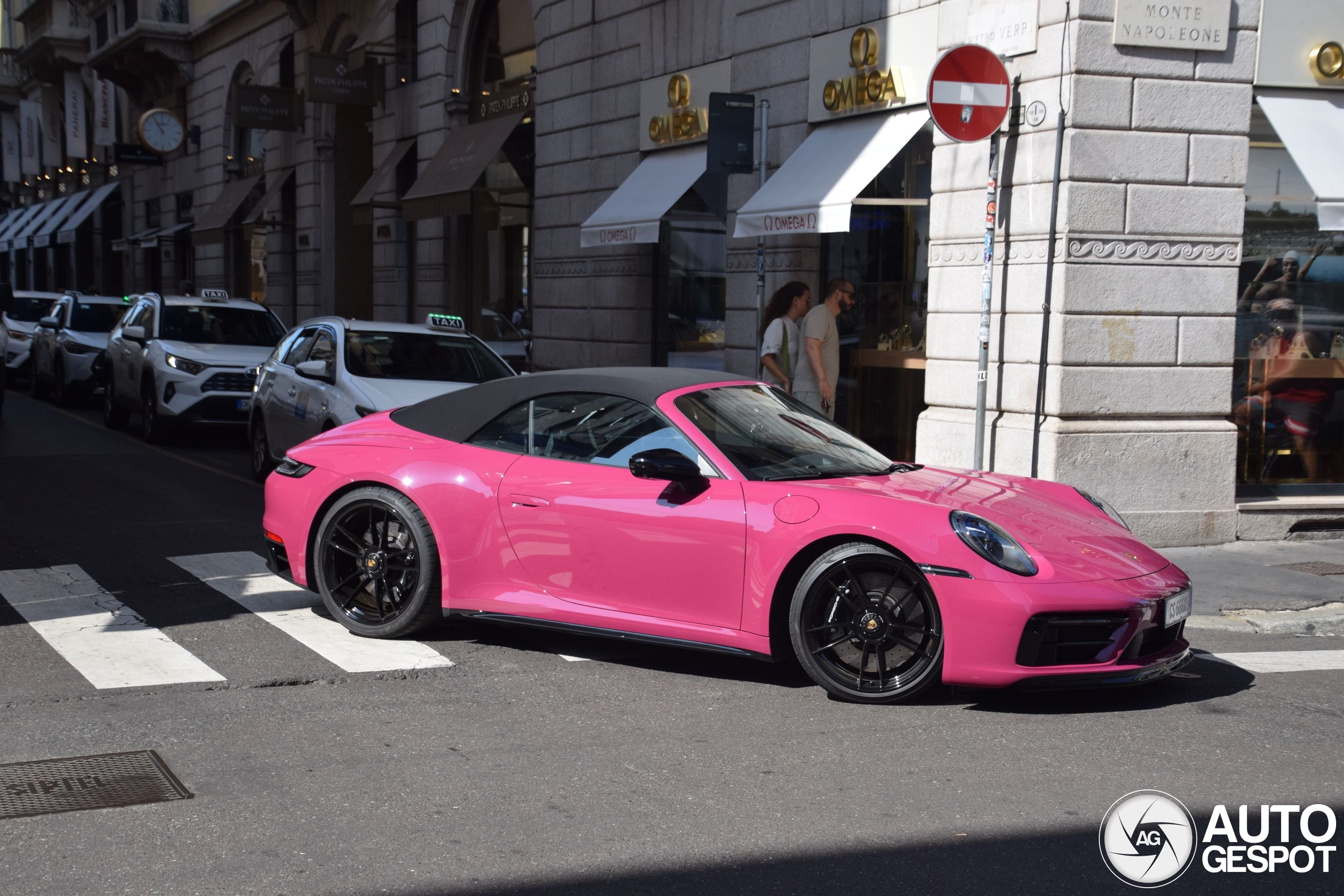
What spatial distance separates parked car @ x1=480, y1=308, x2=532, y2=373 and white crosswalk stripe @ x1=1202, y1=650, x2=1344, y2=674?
13.2 metres

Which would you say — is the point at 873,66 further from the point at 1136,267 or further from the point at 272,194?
the point at 272,194

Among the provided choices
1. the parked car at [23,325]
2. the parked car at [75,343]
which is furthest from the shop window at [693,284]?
the parked car at [23,325]

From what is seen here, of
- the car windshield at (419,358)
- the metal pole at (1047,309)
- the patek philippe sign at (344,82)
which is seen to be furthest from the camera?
the patek philippe sign at (344,82)

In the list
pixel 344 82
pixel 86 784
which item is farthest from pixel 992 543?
pixel 344 82

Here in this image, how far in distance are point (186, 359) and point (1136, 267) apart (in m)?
10.3

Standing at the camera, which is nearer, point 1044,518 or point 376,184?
point 1044,518

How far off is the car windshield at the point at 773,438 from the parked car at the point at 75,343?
626 inches

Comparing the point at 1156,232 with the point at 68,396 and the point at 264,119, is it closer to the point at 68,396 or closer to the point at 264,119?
the point at 68,396

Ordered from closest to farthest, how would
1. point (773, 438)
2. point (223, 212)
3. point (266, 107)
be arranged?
point (773, 438) → point (266, 107) → point (223, 212)

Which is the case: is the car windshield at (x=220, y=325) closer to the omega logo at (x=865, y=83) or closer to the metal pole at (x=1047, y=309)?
the omega logo at (x=865, y=83)

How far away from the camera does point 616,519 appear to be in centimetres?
582

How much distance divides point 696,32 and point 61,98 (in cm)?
4499

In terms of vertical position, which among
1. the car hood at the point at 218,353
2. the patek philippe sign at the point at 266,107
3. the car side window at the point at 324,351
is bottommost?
the car hood at the point at 218,353

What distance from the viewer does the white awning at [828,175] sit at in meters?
12.0
